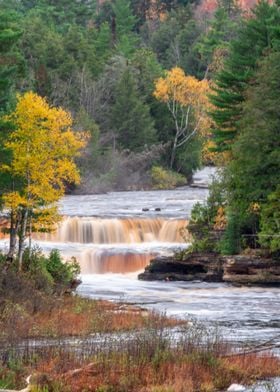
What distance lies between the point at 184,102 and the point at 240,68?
3904 cm

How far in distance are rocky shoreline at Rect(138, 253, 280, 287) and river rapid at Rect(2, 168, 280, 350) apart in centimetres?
97

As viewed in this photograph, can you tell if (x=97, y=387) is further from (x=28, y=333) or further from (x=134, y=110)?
(x=134, y=110)

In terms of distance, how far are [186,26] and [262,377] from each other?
124841 millimetres

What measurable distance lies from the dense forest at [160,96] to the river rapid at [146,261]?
426cm

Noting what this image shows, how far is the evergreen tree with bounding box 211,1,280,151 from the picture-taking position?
177ft

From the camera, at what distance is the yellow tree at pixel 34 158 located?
37.8 metres

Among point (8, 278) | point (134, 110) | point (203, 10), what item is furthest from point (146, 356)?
point (203, 10)

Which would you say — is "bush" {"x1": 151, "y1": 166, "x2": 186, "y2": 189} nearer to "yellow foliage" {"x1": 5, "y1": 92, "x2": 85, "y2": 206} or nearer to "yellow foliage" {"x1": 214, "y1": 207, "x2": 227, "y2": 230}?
"yellow foliage" {"x1": 214, "y1": 207, "x2": 227, "y2": 230}

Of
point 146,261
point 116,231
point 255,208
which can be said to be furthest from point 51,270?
point 116,231

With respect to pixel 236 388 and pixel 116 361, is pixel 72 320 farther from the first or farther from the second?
pixel 236 388

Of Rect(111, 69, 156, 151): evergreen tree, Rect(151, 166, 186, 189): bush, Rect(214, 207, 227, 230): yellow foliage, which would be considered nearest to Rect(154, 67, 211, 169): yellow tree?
Rect(111, 69, 156, 151): evergreen tree

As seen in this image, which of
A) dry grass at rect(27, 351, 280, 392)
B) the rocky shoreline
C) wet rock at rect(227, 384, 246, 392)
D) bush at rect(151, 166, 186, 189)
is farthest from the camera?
bush at rect(151, 166, 186, 189)

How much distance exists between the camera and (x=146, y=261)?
51.3 m

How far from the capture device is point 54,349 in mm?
20047
